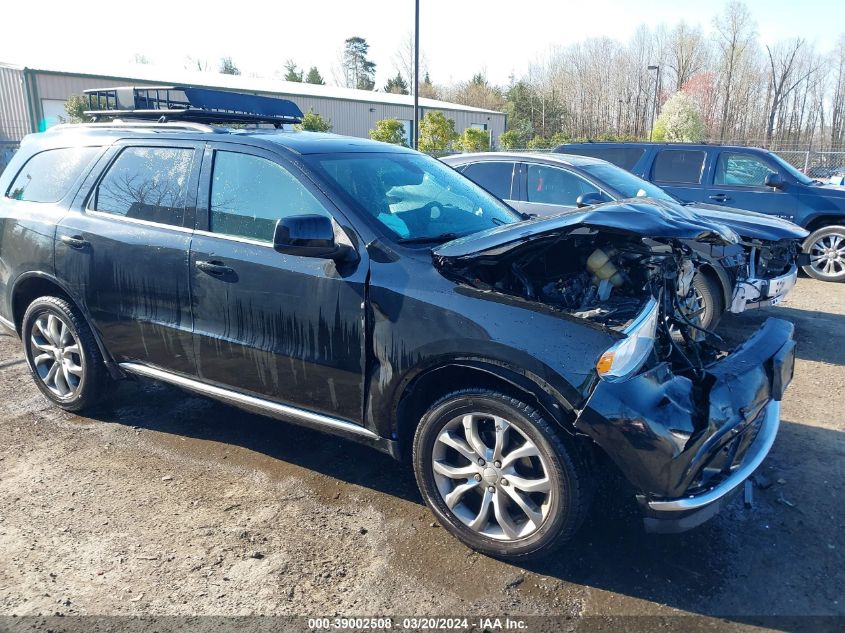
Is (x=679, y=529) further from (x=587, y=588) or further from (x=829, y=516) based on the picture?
(x=829, y=516)

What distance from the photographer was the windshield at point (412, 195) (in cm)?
345

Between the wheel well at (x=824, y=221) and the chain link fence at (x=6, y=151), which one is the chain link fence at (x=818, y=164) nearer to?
the wheel well at (x=824, y=221)

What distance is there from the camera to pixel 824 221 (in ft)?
30.7

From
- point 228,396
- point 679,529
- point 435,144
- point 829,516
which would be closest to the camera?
point 679,529

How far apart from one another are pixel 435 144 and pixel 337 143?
18.7 meters

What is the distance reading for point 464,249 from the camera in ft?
10.00

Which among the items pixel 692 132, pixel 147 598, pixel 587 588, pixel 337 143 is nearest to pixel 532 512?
pixel 587 588

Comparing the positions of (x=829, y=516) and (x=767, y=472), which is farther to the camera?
(x=767, y=472)

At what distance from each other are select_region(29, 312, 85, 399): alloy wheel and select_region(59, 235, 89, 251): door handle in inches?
22.0

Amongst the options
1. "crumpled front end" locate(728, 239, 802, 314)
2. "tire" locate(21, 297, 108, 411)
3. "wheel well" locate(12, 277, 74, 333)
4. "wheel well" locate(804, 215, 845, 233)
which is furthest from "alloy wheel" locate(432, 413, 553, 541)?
"wheel well" locate(804, 215, 845, 233)

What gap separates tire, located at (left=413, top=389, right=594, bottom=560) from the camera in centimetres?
276

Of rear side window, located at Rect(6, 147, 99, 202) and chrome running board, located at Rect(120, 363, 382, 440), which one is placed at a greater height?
rear side window, located at Rect(6, 147, 99, 202)

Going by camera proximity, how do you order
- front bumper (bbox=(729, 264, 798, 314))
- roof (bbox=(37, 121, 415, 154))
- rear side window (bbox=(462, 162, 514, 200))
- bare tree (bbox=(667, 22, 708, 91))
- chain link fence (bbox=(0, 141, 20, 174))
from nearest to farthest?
1. roof (bbox=(37, 121, 415, 154))
2. front bumper (bbox=(729, 264, 798, 314))
3. rear side window (bbox=(462, 162, 514, 200))
4. chain link fence (bbox=(0, 141, 20, 174))
5. bare tree (bbox=(667, 22, 708, 91))

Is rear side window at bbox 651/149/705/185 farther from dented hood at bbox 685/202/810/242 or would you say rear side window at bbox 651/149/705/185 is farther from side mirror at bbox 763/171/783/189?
dented hood at bbox 685/202/810/242
